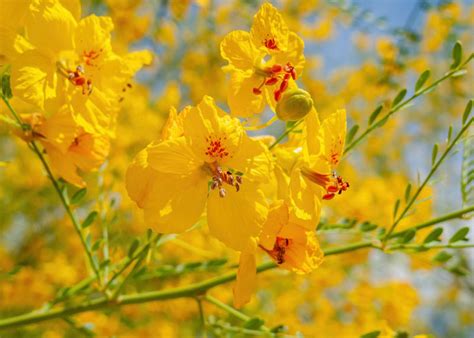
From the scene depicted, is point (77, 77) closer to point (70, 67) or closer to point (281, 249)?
point (70, 67)

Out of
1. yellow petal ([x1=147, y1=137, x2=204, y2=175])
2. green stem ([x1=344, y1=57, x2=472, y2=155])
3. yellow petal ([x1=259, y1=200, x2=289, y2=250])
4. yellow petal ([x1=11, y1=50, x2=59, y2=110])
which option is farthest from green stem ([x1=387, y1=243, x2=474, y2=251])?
yellow petal ([x1=11, y1=50, x2=59, y2=110])

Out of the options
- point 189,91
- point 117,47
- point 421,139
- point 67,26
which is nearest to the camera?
point 67,26

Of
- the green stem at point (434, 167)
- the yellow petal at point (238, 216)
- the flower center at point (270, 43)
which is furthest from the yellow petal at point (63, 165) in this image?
the green stem at point (434, 167)

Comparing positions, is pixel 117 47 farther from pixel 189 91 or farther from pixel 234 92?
pixel 234 92

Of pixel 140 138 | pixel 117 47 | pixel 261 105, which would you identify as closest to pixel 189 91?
pixel 140 138

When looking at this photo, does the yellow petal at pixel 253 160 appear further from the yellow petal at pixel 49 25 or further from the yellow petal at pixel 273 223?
the yellow petal at pixel 49 25

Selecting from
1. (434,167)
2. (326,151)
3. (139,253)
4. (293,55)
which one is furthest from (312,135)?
(139,253)
